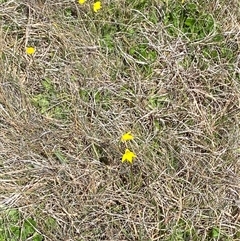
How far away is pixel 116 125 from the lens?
7.59 ft

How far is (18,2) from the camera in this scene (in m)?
2.85

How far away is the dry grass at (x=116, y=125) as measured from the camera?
2090mm

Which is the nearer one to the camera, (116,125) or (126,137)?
(126,137)

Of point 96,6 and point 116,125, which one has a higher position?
point 96,6

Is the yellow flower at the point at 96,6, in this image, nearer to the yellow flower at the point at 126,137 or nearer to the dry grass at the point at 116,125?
the dry grass at the point at 116,125

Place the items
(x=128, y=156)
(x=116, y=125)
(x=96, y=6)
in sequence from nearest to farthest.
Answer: (x=128, y=156) → (x=116, y=125) → (x=96, y=6)

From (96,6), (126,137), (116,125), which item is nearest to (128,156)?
(126,137)

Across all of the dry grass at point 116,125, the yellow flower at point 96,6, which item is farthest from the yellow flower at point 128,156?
the yellow flower at point 96,6

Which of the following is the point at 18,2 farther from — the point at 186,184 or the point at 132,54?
the point at 186,184

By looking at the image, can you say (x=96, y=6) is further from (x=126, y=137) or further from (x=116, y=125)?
(x=126, y=137)

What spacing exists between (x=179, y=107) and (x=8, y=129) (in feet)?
2.49

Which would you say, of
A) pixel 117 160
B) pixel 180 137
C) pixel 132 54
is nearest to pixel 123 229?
pixel 117 160

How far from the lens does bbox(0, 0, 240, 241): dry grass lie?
6.86 ft

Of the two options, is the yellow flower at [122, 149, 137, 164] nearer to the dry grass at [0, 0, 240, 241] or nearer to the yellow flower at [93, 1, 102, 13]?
the dry grass at [0, 0, 240, 241]
